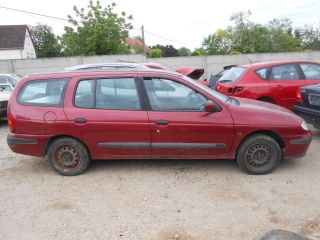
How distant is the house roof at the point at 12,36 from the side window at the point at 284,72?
44.0m

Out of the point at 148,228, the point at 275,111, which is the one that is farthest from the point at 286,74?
the point at 148,228

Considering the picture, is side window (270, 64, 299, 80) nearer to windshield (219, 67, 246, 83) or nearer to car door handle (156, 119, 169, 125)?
windshield (219, 67, 246, 83)

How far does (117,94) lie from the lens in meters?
4.78

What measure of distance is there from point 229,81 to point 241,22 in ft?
115

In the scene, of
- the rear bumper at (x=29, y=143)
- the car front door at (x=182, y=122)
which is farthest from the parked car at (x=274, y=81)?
the rear bumper at (x=29, y=143)

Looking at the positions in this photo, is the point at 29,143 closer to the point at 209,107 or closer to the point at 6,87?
the point at 209,107

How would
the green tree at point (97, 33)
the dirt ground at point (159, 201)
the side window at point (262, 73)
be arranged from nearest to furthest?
the dirt ground at point (159, 201)
the side window at point (262, 73)
the green tree at point (97, 33)

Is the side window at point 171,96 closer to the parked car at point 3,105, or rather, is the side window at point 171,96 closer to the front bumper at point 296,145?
the front bumper at point 296,145

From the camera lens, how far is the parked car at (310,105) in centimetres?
584

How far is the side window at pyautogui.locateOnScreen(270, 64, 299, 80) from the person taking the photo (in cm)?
754

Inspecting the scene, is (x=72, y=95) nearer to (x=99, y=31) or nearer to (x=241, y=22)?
(x=99, y=31)

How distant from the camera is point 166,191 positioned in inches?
170

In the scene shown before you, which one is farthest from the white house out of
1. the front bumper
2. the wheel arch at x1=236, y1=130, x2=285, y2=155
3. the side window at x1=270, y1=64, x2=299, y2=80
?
the front bumper

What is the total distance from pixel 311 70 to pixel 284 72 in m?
0.70
